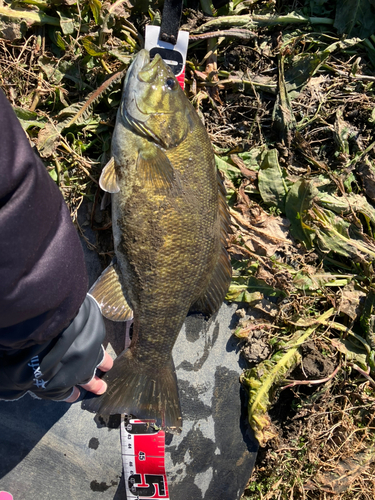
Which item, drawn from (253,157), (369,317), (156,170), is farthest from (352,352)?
(156,170)

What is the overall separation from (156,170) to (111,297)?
822 millimetres

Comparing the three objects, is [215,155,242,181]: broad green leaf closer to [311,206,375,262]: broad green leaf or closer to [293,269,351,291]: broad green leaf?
[311,206,375,262]: broad green leaf

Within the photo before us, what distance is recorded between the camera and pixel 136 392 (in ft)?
7.44

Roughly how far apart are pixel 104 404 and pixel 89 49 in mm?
2296

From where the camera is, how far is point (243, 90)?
2777 mm

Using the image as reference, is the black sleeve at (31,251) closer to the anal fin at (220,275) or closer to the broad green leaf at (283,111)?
the anal fin at (220,275)

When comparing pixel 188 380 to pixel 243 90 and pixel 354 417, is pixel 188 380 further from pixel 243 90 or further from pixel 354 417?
pixel 243 90

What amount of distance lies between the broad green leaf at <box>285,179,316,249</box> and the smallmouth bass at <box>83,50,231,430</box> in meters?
0.73

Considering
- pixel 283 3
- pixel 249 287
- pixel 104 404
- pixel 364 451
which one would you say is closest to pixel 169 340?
pixel 104 404

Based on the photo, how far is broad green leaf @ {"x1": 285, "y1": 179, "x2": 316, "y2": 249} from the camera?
8.71 feet

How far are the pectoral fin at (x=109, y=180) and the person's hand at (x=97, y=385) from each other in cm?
112

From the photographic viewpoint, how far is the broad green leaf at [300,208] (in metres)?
2.66

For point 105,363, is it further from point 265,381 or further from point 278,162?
point 278,162

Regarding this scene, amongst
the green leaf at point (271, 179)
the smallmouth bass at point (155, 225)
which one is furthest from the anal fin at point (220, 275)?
the green leaf at point (271, 179)
